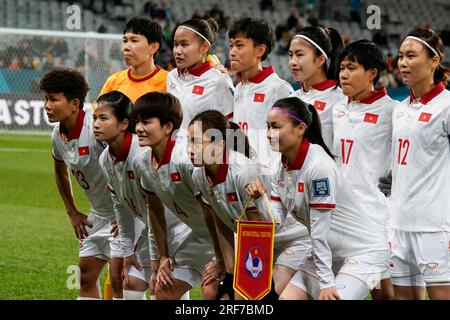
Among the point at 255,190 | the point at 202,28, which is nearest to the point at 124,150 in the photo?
the point at 255,190

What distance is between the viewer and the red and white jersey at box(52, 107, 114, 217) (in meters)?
6.37

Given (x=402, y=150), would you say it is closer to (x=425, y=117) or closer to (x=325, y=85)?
(x=425, y=117)

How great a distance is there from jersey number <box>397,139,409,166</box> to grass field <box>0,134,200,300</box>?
2741 millimetres

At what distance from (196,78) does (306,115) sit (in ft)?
5.60

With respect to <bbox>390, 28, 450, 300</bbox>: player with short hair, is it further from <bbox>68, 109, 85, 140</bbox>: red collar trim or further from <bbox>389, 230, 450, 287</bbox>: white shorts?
<bbox>68, 109, 85, 140</bbox>: red collar trim

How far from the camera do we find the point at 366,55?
5.66 meters

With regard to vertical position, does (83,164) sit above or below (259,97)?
below

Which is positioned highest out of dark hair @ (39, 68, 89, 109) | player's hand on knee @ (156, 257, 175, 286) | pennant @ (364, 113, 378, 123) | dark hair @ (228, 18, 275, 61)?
dark hair @ (228, 18, 275, 61)

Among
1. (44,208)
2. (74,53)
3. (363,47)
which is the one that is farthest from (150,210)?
(74,53)

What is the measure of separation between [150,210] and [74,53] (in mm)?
15233

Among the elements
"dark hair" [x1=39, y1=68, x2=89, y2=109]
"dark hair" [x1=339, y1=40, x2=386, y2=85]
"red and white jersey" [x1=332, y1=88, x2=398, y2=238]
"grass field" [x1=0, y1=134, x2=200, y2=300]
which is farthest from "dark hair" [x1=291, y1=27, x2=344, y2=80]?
"grass field" [x1=0, y1=134, x2=200, y2=300]

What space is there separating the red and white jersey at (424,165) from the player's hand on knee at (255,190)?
3.10ft

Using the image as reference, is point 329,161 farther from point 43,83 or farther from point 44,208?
point 44,208

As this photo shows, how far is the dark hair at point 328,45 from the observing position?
6.11 m
